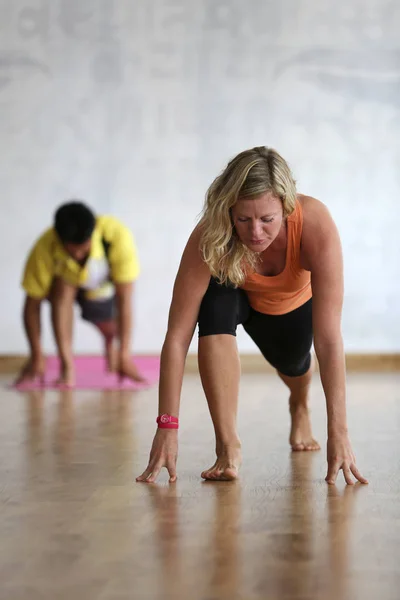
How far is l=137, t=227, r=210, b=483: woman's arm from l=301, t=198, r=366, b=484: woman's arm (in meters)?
0.22

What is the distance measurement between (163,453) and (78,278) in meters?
2.38

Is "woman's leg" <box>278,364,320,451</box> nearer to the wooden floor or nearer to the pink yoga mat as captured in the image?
the wooden floor

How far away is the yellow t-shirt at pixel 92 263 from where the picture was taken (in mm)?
4090

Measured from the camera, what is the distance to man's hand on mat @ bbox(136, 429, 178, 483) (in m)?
1.87

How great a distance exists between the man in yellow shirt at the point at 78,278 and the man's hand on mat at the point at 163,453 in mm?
2122

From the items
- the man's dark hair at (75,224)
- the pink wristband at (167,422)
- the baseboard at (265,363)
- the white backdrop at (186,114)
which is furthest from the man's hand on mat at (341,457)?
the white backdrop at (186,114)

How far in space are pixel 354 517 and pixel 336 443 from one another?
0.84 ft

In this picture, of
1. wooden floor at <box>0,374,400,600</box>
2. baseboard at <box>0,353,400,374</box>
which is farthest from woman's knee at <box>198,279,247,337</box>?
baseboard at <box>0,353,400,374</box>

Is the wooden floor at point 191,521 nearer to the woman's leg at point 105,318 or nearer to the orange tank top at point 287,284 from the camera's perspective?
the orange tank top at point 287,284

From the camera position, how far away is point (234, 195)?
176cm

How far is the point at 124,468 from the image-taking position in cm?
208

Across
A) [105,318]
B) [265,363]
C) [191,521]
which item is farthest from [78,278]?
[191,521]

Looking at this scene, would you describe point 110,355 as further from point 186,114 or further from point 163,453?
point 163,453

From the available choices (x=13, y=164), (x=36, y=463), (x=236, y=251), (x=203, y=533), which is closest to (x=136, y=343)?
(x=13, y=164)
